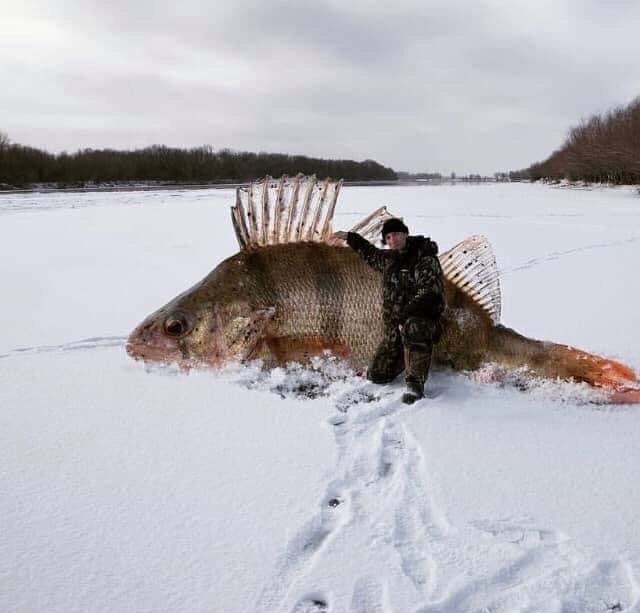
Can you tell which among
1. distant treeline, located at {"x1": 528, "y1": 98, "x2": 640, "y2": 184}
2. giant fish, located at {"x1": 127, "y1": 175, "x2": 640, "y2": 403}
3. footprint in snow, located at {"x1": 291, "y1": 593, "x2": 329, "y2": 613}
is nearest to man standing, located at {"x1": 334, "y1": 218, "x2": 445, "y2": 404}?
giant fish, located at {"x1": 127, "y1": 175, "x2": 640, "y2": 403}

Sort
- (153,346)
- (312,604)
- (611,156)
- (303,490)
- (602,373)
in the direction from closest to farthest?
(312,604) < (303,490) < (602,373) < (153,346) < (611,156)

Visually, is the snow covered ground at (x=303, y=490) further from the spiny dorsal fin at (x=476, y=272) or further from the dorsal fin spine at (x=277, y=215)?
the dorsal fin spine at (x=277, y=215)

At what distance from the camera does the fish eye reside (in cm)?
346

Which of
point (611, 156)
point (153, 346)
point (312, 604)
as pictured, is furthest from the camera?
point (611, 156)

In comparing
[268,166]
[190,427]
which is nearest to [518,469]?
[190,427]

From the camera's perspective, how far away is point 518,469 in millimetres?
2629

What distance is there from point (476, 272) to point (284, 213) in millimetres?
1268

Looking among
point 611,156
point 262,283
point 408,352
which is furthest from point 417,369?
point 611,156

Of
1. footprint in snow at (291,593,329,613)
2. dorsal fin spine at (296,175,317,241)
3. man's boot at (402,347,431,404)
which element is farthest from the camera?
dorsal fin spine at (296,175,317,241)

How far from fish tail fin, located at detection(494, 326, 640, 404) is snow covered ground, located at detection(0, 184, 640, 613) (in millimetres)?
95

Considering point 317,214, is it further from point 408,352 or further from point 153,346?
point 153,346

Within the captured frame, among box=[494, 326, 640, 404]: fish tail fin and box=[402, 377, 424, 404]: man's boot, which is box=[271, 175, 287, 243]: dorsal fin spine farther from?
box=[494, 326, 640, 404]: fish tail fin

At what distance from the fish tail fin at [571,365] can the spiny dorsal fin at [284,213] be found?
1310 mm

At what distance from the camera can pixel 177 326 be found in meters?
3.47
